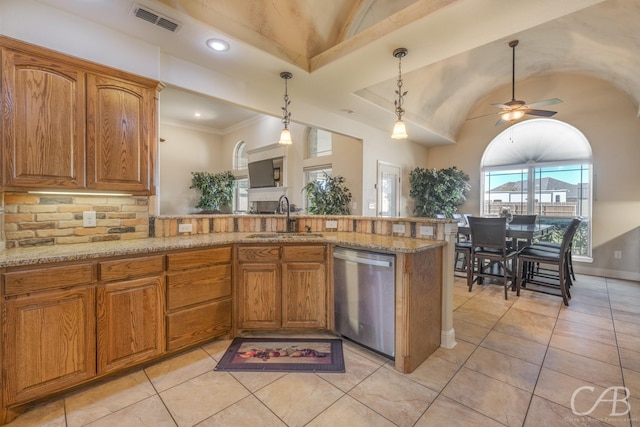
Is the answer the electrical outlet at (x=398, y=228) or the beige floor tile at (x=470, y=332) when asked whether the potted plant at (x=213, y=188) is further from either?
the beige floor tile at (x=470, y=332)

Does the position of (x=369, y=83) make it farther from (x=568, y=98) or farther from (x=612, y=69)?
(x=568, y=98)

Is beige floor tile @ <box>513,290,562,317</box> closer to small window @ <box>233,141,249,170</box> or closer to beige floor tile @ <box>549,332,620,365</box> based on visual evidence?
beige floor tile @ <box>549,332,620,365</box>

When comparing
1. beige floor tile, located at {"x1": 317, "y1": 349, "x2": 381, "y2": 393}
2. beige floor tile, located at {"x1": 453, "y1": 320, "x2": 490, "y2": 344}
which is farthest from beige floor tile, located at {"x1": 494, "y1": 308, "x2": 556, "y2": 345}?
beige floor tile, located at {"x1": 317, "y1": 349, "x2": 381, "y2": 393}

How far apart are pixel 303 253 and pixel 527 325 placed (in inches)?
93.6

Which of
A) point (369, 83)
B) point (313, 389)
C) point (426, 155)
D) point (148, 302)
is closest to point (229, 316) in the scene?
point (148, 302)

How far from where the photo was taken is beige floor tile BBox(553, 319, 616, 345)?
2475 mm

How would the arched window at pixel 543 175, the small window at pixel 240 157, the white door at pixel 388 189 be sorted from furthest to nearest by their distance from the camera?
the small window at pixel 240 157, the white door at pixel 388 189, the arched window at pixel 543 175

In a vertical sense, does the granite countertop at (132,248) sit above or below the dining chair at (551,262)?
above

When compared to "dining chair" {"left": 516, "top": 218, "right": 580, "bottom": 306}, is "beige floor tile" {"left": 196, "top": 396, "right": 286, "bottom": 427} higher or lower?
lower

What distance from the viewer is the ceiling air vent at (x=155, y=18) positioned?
207cm

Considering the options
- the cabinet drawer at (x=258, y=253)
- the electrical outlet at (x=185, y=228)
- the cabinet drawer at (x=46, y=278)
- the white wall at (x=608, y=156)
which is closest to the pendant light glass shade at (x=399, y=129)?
the cabinet drawer at (x=258, y=253)

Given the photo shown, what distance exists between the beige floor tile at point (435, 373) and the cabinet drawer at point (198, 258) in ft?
5.61

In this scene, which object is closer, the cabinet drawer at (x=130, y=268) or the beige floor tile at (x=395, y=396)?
the beige floor tile at (x=395, y=396)

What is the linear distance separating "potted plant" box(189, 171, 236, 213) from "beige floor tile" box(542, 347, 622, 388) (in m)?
7.07
